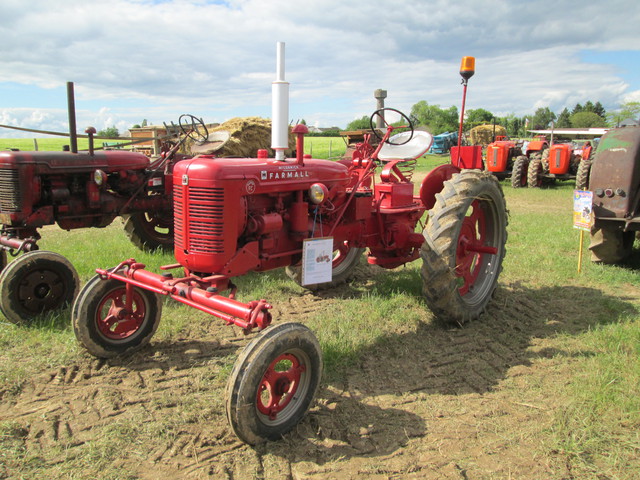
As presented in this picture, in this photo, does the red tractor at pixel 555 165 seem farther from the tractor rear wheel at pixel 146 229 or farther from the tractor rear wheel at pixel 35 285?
the tractor rear wheel at pixel 35 285

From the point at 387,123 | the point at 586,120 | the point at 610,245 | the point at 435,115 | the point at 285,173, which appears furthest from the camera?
the point at 586,120

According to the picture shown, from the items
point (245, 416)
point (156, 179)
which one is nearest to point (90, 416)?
point (245, 416)

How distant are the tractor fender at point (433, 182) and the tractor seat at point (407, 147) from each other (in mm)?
301

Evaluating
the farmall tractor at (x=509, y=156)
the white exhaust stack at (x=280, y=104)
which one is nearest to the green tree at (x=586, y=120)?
the farmall tractor at (x=509, y=156)

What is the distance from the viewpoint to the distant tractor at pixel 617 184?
5.00 meters

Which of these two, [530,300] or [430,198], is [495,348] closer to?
[530,300]

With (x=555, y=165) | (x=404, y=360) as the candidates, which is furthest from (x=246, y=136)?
(x=555, y=165)

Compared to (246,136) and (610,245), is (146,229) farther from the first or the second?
(610,245)

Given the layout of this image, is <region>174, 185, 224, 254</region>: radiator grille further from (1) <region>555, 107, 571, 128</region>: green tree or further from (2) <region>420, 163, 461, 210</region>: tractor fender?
(1) <region>555, 107, 571, 128</region>: green tree

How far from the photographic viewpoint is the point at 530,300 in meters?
4.71

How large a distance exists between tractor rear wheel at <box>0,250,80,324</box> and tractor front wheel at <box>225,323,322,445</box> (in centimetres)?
237

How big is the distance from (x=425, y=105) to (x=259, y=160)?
6446 cm

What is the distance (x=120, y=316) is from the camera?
3.41 m

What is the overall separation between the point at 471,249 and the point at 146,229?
4320mm
